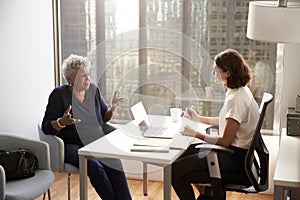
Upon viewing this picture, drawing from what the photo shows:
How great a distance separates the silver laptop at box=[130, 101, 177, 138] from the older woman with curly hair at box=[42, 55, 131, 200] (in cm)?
21

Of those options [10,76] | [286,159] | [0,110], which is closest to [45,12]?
[10,76]

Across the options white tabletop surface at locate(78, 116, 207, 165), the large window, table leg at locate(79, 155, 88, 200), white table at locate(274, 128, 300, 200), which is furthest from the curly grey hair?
white table at locate(274, 128, 300, 200)

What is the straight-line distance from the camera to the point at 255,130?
10.1ft

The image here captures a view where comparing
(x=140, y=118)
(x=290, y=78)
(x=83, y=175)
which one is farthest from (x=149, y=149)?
(x=290, y=78)

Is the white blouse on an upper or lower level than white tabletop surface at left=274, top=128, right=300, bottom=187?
upper

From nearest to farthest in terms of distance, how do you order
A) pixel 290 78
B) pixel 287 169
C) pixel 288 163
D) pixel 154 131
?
1. pixel 287 169
2. pixel 288 163
3. pixel 154 131
4. pixel 290 78

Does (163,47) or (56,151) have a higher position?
(163,47)

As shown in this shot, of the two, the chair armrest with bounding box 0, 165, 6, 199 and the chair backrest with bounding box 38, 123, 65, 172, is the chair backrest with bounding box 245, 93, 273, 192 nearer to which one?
the chair backrest with bounding box 38, 123, 65, 172

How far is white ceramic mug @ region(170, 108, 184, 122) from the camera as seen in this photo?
3783mm

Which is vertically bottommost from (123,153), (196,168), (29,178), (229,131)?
(29,178)

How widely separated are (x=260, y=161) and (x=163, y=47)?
4.93 ft

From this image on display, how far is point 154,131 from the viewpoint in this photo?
11.8 ft

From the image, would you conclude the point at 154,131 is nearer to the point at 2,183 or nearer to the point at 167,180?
the point at 167,180

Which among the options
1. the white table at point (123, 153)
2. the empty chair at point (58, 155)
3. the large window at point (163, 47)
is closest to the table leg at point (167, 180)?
the white table at point (123, 153)
